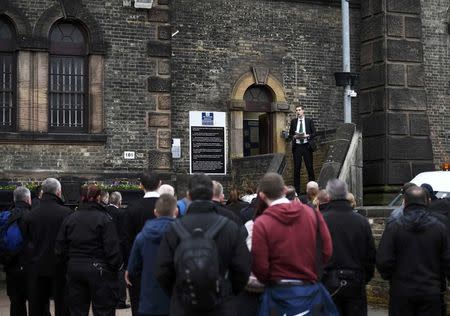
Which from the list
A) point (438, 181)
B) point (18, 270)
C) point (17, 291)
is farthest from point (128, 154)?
point (18, 270)

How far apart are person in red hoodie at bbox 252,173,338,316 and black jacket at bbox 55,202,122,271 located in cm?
268

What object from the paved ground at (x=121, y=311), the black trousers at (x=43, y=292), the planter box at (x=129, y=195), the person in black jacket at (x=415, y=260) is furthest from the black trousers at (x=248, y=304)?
the planter box at (x=129, y=195)

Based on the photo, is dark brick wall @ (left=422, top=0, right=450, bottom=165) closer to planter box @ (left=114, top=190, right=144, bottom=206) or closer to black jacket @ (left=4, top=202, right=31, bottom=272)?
planter box @ (left=114, top=190, right=144, bottom=206)

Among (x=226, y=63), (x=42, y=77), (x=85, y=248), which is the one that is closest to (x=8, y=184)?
(x=42, y=77)

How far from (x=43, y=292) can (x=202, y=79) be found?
12365 mm

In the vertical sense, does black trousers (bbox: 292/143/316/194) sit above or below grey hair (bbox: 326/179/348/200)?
above

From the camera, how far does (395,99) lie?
74.5 ft

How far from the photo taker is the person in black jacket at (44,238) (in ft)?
31.8

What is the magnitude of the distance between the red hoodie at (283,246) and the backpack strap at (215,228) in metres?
0.33

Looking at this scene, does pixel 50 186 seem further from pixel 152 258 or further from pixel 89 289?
pixel 152 258

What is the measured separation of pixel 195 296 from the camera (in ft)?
19.6

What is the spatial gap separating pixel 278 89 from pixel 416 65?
399cm

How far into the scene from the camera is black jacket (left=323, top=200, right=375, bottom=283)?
7.92 meters

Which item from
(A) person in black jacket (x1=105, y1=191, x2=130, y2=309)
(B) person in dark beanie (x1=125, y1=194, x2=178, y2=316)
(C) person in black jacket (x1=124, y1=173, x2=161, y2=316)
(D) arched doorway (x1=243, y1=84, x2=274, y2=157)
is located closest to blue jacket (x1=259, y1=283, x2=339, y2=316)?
(B) person in dark beanie (x1=125, y1=194, x2=178, y2=316)
